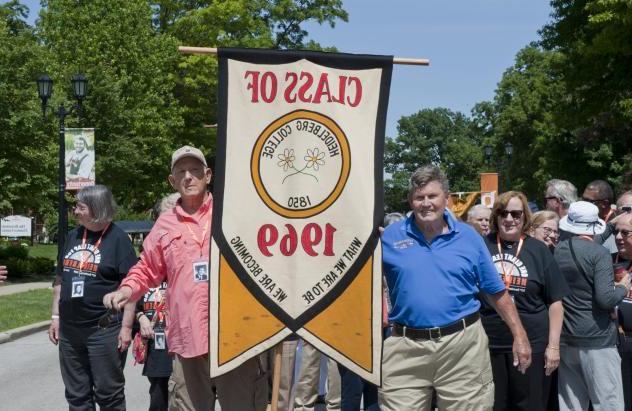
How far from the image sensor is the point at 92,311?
7.16 meters

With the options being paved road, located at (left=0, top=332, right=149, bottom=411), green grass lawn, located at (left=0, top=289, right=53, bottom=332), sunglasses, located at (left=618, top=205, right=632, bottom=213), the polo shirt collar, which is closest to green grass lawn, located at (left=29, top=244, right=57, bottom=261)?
green grass lawn, located at (left=0, top=289, right=53, bottom=332)

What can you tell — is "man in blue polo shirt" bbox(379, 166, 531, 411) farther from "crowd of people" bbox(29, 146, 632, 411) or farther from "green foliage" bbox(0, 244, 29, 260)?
"green foliage" bbox(0, 244, 29, 260)

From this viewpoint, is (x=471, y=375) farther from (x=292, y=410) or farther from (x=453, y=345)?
(x=292, y=410)

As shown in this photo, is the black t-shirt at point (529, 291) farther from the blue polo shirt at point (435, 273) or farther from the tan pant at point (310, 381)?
the tan pant at point (310, 381)

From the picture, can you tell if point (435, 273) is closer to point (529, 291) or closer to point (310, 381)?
point (529, 291)

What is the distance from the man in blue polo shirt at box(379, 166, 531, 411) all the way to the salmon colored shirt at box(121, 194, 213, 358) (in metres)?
0.99

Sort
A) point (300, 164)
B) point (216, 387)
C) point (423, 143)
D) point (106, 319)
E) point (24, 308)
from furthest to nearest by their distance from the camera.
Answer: point (423, 143)
point (24, 308)
point (106, 319)
point (216, 387)
point (300, 164)

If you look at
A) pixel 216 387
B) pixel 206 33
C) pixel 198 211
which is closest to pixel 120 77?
pixel 206 33

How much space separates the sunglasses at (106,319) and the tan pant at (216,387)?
1.38 meters

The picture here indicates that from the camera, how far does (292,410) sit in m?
8.70

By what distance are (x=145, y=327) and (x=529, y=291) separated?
259 cm

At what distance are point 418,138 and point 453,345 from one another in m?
121

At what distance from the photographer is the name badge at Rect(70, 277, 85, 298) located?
23.5 ft

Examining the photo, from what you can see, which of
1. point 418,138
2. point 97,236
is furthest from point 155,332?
point 418,138
